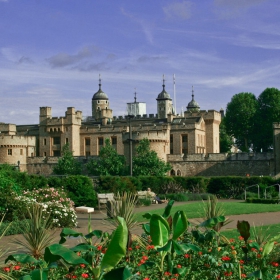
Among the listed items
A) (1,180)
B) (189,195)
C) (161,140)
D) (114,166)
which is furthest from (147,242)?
(161,140)

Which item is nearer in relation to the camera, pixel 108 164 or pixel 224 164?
pixel 108 164

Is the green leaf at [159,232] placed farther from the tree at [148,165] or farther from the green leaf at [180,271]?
the tree at [148,165]

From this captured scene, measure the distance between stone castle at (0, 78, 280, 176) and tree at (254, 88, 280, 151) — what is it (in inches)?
172

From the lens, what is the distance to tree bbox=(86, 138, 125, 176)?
4416cm

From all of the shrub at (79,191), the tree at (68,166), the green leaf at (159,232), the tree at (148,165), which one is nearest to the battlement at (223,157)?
the tree at (148,165)

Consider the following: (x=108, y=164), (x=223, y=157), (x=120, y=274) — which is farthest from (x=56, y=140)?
(x=120, y=274)

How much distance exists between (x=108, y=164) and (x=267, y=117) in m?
22.0

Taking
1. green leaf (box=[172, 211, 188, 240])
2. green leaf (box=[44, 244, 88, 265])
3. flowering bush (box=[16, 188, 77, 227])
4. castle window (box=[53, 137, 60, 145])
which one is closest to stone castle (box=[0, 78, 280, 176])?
castle window (box=[53, 137, 60, 145])

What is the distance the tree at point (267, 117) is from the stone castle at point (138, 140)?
14.3 feet

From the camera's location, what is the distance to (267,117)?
194 feet

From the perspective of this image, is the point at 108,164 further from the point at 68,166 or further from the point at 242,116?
Answer: the point at 242,116

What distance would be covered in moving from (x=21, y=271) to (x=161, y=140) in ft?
132

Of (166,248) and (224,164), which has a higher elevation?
(224,164)

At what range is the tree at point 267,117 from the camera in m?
58.6
